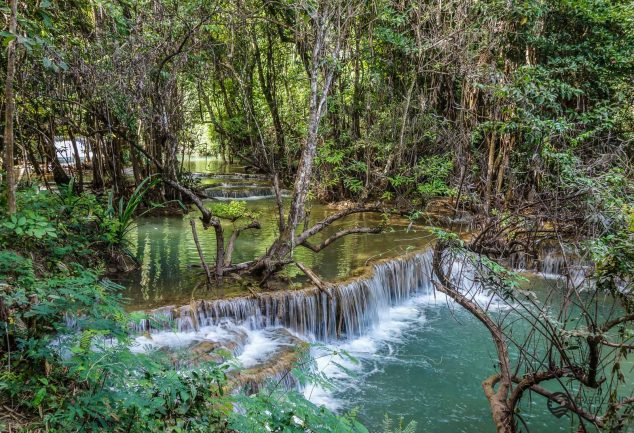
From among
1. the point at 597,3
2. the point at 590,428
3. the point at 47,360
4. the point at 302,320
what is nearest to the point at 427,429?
the point at 590,428

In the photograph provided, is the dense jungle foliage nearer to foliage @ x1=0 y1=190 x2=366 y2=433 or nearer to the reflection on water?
foliage @ x1=0 y1=190 x2=366 y2=433

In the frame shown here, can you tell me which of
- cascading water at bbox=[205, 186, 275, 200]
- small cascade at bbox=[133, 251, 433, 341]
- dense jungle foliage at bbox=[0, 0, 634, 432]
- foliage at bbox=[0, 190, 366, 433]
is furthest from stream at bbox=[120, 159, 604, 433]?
cascading water at bbox=[205, 186, 275, 200]

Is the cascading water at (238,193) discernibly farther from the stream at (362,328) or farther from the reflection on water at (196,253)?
the stream at (362,328)

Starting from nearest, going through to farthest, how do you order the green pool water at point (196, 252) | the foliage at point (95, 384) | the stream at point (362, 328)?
the foliage at point (95, 384) → the stream at point (362, 328) → the green pool water at point (196, 252)

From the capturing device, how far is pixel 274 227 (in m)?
10.7

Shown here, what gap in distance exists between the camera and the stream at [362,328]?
5309 millimetres

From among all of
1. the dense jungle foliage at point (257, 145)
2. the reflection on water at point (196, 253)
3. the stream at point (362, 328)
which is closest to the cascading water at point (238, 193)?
the dense jungle foliage at point (257, 145)

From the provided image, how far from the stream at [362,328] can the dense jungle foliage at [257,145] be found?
26.3 inches

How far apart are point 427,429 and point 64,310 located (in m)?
4.00

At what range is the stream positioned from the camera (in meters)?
5.31

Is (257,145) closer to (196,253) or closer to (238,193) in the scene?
(196,253)

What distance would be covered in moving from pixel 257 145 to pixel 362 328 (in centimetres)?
459

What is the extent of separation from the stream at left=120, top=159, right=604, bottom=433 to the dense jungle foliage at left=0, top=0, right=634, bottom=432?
2.19 ft

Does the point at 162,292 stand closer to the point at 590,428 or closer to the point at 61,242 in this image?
the point at 61,242
